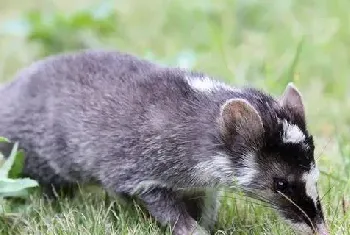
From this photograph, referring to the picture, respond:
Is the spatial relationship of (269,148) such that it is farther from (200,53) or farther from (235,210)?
(200,53)

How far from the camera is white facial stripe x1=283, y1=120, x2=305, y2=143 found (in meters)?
4.11

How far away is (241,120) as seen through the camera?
4.23 meters

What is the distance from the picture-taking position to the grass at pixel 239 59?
4.45 meters

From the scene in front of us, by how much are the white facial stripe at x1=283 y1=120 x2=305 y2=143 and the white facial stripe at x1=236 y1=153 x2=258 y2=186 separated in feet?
0.69

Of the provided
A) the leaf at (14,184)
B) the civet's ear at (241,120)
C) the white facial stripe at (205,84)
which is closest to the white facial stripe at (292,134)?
the civet's ear at (241,120)

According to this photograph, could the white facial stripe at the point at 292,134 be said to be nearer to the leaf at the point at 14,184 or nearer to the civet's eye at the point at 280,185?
the civet's eye at the point at 280,185

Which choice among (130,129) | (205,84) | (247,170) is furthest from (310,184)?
(130,129)

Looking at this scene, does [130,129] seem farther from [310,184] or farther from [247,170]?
[310,184]

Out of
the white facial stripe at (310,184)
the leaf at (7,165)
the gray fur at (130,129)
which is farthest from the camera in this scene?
the leaf at (7,165)

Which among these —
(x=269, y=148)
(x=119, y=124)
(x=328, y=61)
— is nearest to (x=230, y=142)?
(x=269, y=148)

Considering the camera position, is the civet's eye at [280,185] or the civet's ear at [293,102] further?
the civet's ear at [293,102]

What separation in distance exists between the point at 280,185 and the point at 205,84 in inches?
29.7

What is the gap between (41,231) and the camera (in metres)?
4.35

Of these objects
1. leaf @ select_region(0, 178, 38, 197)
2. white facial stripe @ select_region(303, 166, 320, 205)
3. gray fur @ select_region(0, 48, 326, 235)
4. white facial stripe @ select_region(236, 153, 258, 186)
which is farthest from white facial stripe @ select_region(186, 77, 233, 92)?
leaf @ select_region(0, 178, 38, 197)
